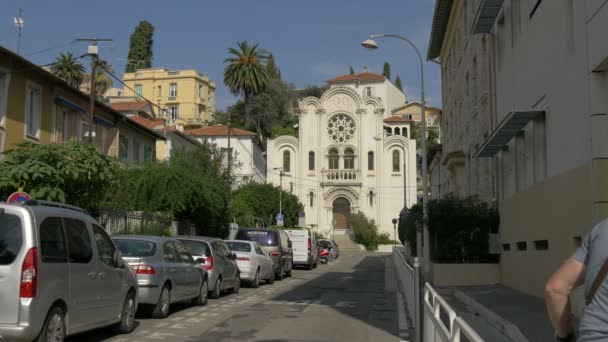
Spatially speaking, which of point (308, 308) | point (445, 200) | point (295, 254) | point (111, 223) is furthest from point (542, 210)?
point (295, 254)

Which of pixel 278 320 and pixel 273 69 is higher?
pixel 273 69

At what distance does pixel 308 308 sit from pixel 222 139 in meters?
60.4

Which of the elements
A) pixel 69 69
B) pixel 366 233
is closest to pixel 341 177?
pixel 366 233

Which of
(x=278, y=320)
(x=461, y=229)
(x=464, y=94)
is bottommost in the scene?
(x=278, y=320)

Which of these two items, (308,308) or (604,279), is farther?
(308,308)

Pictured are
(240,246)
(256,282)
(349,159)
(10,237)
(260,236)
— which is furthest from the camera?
(349,159)

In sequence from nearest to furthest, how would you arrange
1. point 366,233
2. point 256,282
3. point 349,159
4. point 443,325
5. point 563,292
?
1. point 563,292
2. point 443,325
3. point 256,282
4. point 366,233
5. point 349,159

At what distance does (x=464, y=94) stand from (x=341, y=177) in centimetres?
4725

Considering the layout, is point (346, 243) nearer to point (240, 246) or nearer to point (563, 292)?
point (240, 246)

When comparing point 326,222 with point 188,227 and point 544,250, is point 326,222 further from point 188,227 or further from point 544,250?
point 544,250

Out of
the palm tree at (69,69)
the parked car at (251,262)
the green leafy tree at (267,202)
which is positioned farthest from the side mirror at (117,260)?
the palm tree at (69,69)

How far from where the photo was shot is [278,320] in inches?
544

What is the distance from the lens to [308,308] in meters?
16.5

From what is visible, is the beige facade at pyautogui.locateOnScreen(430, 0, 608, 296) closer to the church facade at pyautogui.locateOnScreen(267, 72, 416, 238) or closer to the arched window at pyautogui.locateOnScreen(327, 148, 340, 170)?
the church facade at pyautogui.locateOnScreen(267, 72, 416, 238)
